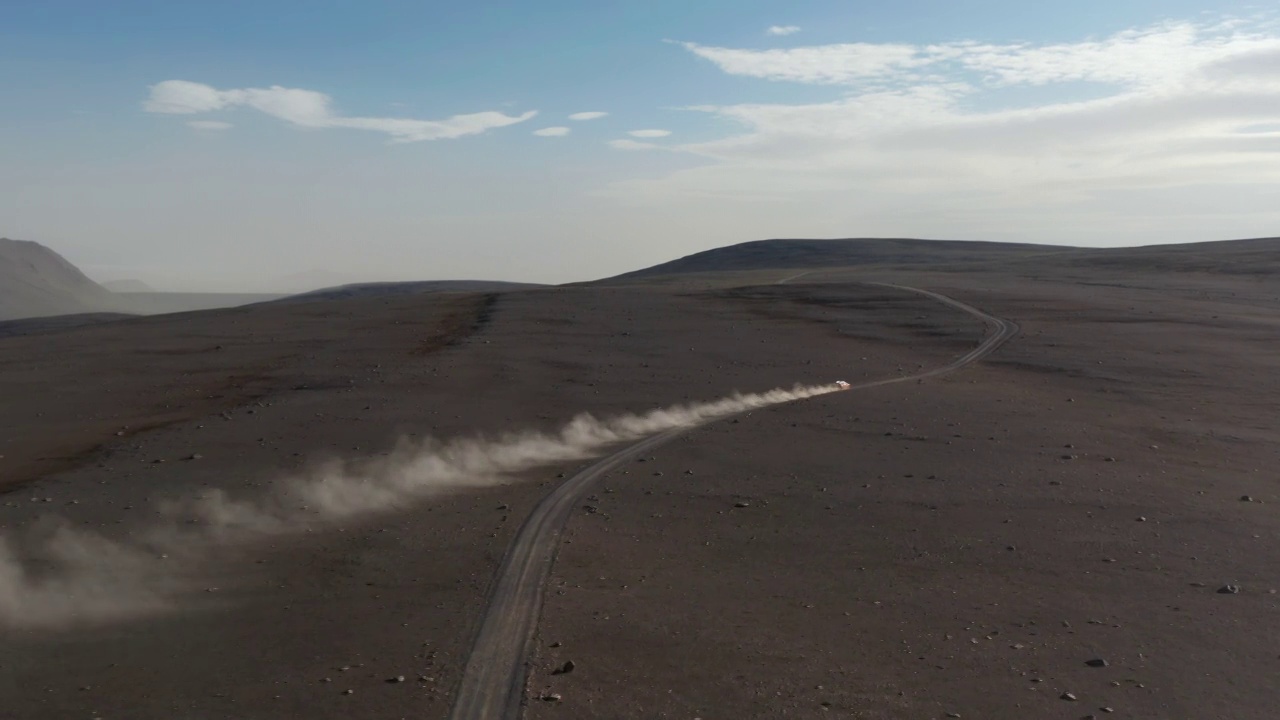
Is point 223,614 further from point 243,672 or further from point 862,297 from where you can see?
point 862,297

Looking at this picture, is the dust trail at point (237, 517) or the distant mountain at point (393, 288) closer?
the dust trail at point (237, 517)

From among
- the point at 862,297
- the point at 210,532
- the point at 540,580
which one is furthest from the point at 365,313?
the point at 540,580

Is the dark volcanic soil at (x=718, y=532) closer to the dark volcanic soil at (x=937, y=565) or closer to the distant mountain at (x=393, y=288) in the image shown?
the dark volcanic soil at (x=937, y=565)

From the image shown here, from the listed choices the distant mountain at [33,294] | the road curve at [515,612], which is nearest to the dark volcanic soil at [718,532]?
the road curve at [515,612]

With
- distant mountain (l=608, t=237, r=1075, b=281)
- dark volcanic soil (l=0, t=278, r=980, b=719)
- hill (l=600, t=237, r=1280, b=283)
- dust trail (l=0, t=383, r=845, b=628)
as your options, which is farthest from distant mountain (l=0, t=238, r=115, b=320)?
dust trail (l=0, t=383, r=845, b=628)

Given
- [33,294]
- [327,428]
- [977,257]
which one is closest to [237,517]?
[327,428]
